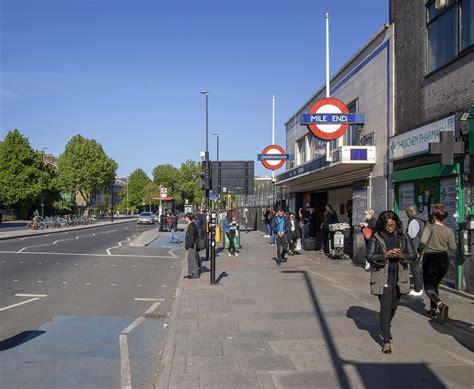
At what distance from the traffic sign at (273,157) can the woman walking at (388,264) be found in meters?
18.5

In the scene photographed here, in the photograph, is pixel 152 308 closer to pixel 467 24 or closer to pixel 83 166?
Result: pixel 467 24

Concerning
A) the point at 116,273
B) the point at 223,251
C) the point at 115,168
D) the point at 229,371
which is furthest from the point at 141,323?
the point at 115,168

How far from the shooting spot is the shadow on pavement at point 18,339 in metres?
6.28

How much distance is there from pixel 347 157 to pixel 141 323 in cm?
864

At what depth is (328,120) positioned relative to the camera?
47.1 ft

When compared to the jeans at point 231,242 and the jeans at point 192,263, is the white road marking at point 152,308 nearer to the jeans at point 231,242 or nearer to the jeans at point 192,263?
the jeans at point 192,263

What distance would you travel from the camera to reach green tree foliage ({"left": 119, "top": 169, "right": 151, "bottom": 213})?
121 meters

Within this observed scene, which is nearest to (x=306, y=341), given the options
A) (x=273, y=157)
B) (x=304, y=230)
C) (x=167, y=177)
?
(x=304, y=230)

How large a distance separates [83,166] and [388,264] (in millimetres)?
72234

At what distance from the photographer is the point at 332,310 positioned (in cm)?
819

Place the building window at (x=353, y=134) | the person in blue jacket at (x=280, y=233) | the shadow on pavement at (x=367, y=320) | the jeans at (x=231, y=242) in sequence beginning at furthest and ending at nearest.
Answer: the jeans at (x=231, y=242) → the building window at (x=353, y=134) → the person in blue jacket at (x=280, y=233) → the shadow on pavement at (x=367, y=320)

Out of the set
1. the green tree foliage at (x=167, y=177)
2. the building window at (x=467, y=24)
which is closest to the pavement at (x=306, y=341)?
the building window at (x=467, y=24)

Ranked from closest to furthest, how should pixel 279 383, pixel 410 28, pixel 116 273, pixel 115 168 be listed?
pixel 279 383, pixel 410 28, pixel 116 273, pixel 115 168

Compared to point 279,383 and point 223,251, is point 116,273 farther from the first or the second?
point 279,383
